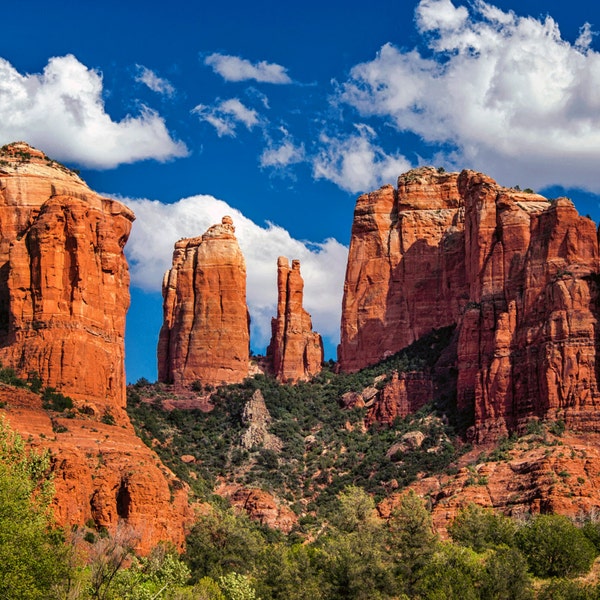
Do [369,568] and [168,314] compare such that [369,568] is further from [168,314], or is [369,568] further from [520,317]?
[168,314]

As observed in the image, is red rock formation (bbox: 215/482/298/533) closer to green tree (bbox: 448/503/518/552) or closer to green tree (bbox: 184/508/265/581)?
green tree (bbox: 184/508/265/581)

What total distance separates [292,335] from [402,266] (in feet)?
47.5

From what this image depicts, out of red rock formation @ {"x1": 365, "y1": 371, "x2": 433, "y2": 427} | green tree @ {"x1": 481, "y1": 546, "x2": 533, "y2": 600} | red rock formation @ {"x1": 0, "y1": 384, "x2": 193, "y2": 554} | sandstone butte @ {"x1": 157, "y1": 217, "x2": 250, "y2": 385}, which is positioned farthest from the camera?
sandstone butte @ {"x1": 157, "y1": 217, "x2": 250, "y2": 385}

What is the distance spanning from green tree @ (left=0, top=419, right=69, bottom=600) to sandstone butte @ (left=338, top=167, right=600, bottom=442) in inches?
2407

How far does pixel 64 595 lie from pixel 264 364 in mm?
98155

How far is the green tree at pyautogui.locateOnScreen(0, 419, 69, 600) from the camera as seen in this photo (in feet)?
212

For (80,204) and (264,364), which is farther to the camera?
(264,364)

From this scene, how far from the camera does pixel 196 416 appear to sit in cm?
14675

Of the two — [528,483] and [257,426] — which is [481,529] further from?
[257,426]

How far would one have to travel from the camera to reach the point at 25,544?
6669 centimetres

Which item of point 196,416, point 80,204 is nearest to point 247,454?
point 196,416

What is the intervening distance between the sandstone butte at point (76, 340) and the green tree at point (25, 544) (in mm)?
20412

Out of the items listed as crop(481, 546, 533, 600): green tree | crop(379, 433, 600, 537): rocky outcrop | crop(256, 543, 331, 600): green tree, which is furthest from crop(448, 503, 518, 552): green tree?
crop(256, 543, 331, 600): green tree

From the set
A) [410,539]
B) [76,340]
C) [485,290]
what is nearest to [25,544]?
[410,539]
